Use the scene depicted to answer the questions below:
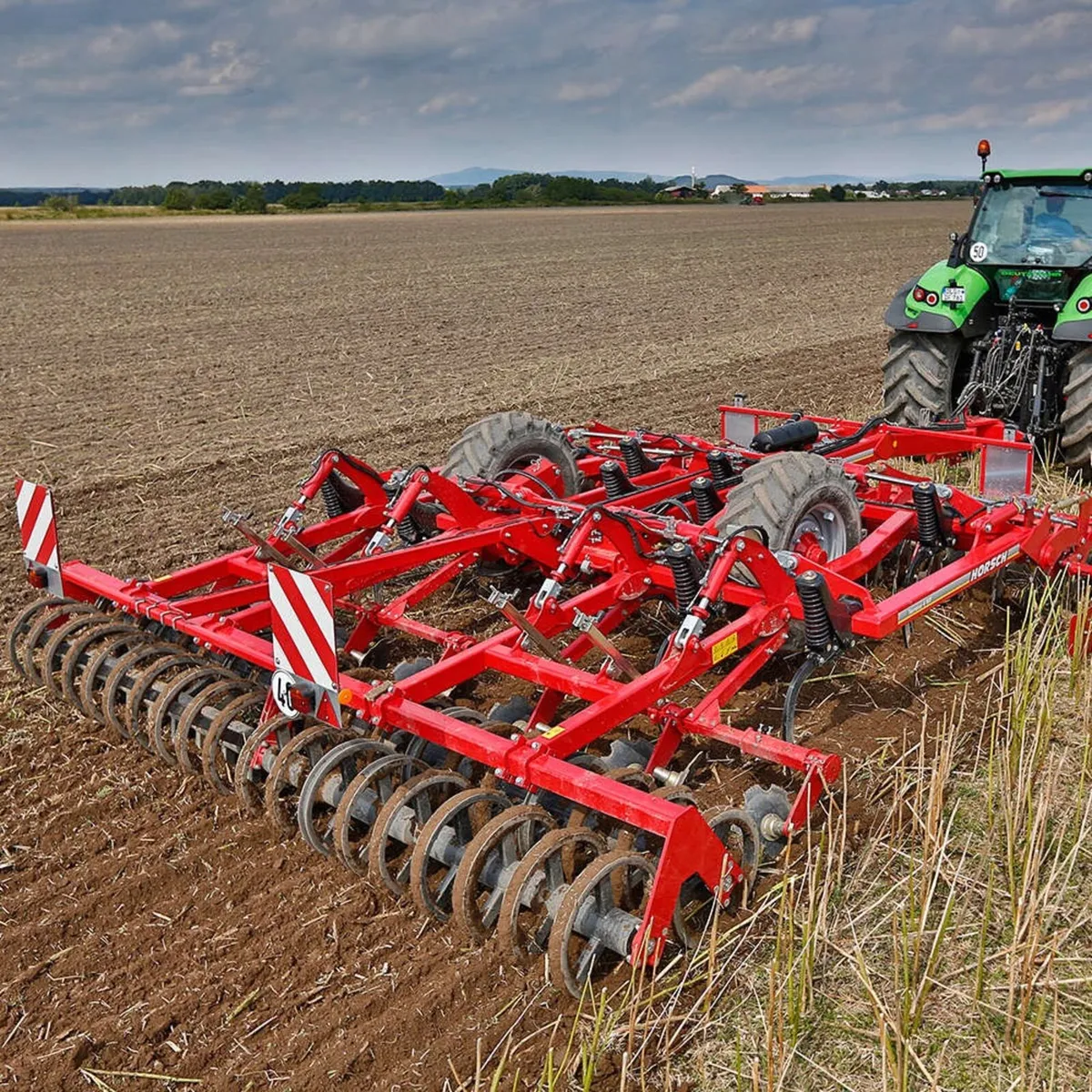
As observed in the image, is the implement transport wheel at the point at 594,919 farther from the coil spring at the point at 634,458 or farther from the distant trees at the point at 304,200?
the distant trees at the point at 304,200

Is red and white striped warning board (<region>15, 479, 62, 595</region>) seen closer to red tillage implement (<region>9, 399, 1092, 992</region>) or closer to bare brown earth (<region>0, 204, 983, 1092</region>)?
red tillage implement (<region>9, 399, 1092, 992</region>)

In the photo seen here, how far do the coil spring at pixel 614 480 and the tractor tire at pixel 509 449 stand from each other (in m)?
0.44

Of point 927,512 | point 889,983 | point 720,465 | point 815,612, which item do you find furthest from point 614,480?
point 889,983

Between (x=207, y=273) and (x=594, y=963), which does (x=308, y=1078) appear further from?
(x=207, y=273)

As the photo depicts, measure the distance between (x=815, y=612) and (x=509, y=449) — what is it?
2.26m

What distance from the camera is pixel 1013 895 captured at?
10.6 ft

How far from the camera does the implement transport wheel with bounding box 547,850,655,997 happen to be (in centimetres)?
307

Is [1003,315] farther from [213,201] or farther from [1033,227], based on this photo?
[213,201]

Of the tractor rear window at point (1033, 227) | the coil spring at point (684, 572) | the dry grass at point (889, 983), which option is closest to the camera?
the dry grass at point (889, 983)

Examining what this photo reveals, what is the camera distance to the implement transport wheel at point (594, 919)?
121 inches

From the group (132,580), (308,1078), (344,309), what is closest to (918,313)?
(132,580)

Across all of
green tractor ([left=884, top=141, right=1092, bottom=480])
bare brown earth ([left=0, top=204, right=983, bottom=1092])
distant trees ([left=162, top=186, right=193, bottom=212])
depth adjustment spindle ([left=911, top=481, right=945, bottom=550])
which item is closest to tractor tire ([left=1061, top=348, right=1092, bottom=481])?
green tractor ([left=884, top=141, right=1092, bottom=480])

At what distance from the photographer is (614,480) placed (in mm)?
5812

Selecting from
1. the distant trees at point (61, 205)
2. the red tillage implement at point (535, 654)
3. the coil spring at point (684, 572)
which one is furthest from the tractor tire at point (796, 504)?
the distant trees at point (61, 205)
